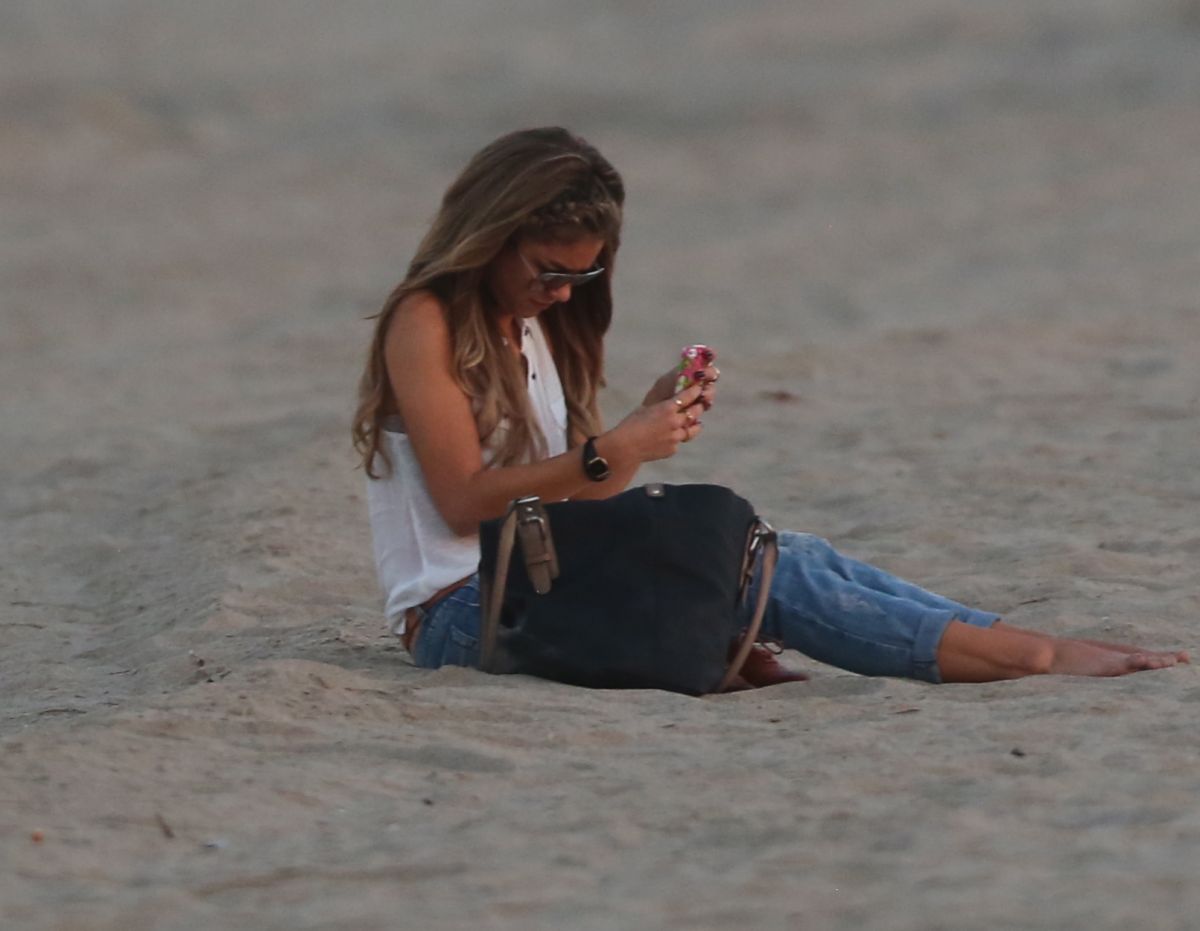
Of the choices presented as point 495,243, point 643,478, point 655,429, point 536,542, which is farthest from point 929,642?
point 643,478

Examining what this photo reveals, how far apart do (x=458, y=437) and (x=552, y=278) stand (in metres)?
0.39

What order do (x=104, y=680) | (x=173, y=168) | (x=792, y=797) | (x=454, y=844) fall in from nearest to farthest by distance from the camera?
1. (x=454, y=844)
2. (x=792, y=797)
3. (x=104, y=680)
4. (x=173, y=168)

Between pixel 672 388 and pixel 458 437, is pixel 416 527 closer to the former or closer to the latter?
pixel 458 437

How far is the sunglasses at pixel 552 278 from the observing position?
4.07 metres

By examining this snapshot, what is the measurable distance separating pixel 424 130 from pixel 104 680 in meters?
13.7

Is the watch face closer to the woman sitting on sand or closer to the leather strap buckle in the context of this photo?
the woman sitting on sand

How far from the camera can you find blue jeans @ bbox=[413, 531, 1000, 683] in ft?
13.3

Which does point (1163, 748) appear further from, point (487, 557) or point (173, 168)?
point (173, 168)

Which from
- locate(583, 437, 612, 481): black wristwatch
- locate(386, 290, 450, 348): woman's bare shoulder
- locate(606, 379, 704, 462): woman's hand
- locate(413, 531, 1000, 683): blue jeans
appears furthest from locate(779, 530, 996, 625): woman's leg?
locate(386, 290, 450, 348): woman's bare shoulder

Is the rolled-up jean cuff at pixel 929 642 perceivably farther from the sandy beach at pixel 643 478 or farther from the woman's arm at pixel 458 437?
the woman's arm at pixel 458 437

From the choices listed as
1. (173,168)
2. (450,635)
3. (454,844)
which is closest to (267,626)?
(450,635)

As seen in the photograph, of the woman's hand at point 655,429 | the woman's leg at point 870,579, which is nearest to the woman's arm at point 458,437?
the woman's hand at point 655,429

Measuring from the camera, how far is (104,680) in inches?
180

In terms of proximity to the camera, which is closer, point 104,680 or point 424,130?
point 104,680
